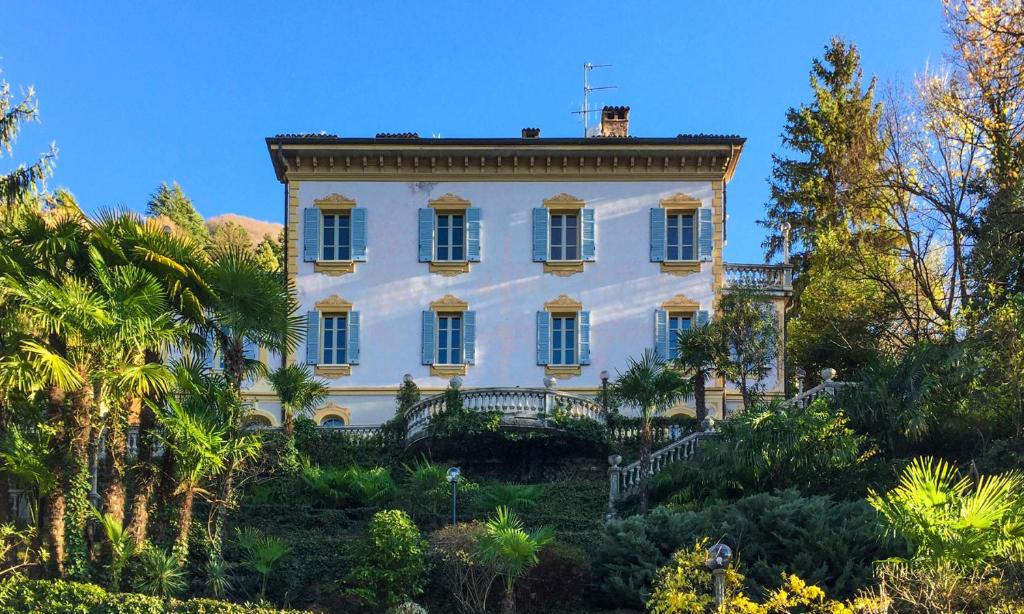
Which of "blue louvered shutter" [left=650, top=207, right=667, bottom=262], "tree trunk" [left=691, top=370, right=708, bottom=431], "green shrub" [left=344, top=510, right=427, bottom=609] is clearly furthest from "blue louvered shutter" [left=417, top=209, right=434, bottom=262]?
"green shrub" [left=344, top=510, right=427, bottom=609]

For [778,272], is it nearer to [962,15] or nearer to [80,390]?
[962,15]

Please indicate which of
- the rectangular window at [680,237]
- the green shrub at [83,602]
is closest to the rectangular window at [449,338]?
the rectangular window at [680,237]

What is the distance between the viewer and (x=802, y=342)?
106 ft

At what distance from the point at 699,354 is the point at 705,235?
6166 millimetres

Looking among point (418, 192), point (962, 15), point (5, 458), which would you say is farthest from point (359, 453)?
point (962, 15)

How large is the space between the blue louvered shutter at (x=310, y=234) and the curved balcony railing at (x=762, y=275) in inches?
409

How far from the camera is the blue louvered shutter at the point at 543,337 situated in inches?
1281

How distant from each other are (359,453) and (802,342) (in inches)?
449

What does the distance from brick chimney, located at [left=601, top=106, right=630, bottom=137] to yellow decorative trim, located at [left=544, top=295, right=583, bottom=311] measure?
18.2 feet

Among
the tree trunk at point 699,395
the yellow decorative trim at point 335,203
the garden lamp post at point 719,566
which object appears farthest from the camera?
the yellow decorative trim at point 335,203

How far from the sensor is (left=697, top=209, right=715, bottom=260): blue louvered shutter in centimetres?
3291

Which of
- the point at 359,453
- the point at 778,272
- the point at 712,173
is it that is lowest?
the point at 359,453

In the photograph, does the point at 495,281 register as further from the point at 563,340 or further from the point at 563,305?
the point at 563,340

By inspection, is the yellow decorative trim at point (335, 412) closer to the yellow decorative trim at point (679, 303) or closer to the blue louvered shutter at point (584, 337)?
the blue louvered shutter at point (584, 337)
